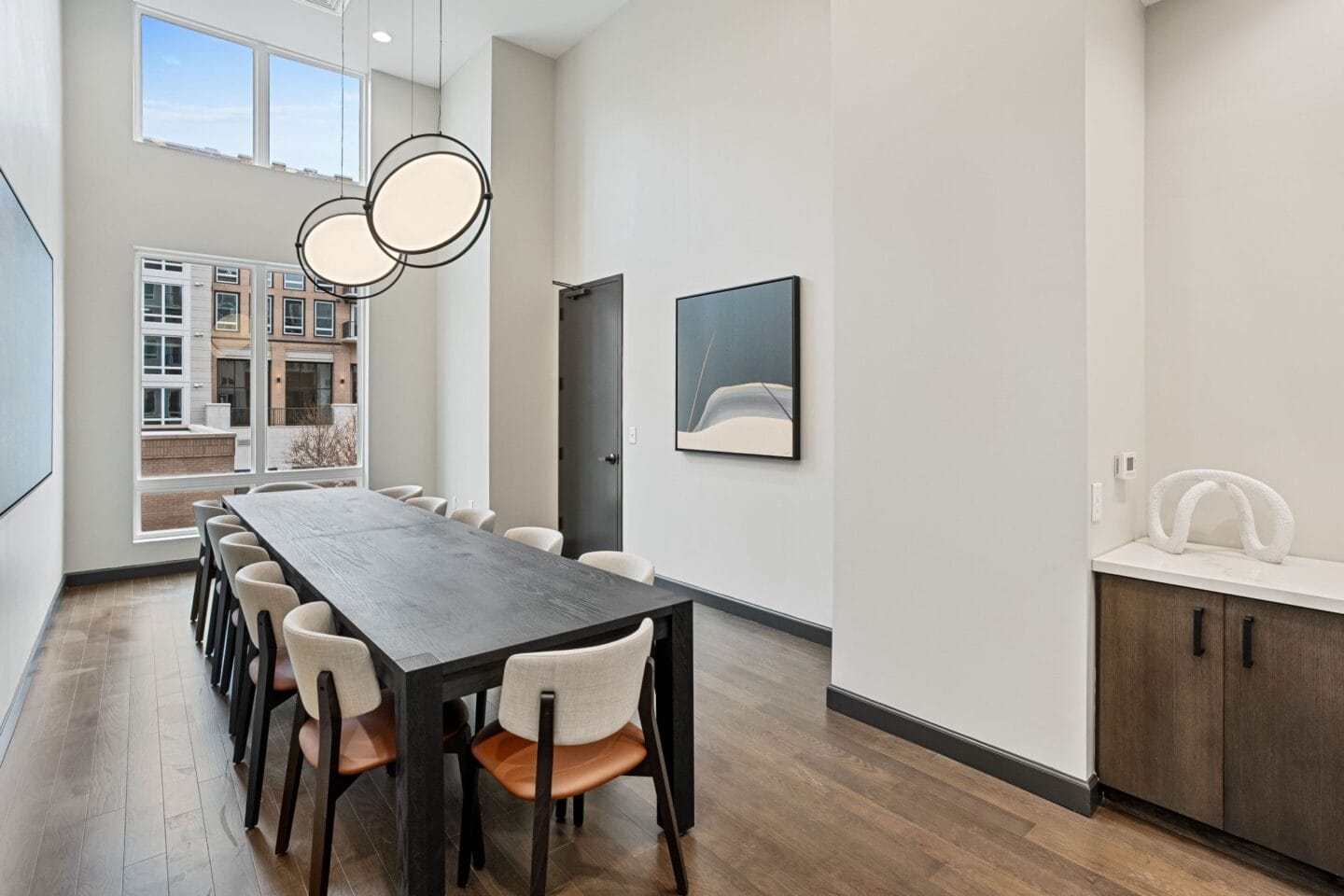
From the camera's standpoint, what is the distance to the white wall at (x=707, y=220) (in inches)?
152

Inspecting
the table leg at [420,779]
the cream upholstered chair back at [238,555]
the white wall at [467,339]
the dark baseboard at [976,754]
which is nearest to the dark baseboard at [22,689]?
the cream upholstered chair back at [238,555]

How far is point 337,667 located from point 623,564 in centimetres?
116

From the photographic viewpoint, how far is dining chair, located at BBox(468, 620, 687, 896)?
1610 millimetres

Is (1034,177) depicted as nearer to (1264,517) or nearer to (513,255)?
(1264,517)

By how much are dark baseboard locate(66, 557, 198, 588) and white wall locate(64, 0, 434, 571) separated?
51 millimetres

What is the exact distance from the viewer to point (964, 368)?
253cm

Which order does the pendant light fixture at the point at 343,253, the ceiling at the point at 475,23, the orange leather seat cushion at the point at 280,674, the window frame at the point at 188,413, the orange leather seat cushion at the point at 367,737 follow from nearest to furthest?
1. the orange leather seat cushion at the point at 367,737
2. the orange leather seat cushion at the point at 280,674
3. the pendant light fixture at the point at 343,253
4. the ceiling at the point at 475,23
5. the window frame at the point at 188,413

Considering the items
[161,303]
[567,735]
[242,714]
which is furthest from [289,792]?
[161,303]

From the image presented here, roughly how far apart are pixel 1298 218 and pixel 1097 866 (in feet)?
7.34

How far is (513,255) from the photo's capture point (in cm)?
580

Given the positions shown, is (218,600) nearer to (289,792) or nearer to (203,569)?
(203,569)

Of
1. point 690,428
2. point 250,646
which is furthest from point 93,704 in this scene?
point 690,428

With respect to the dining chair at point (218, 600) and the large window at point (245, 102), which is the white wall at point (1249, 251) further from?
the large window at point (245, 102)

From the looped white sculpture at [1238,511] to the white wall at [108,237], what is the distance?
6.65 meters
